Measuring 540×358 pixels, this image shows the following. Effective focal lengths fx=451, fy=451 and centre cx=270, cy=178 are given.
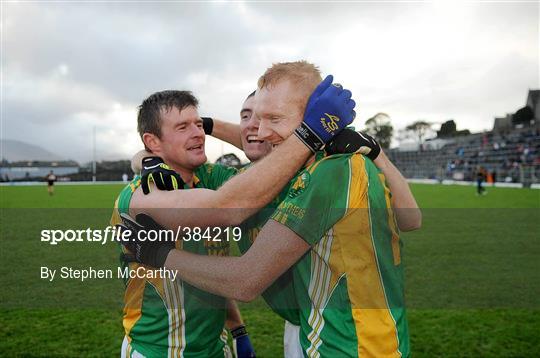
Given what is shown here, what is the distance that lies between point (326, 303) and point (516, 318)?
5.22m

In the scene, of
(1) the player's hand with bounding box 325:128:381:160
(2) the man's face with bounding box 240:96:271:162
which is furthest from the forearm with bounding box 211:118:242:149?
(1) the player's hand with bounding box 325:128:381:160

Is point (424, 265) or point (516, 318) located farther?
point (424, 265)

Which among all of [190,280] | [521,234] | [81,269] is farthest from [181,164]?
[521,234]

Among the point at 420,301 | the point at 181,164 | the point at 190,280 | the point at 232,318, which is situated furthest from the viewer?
the point at 420,301

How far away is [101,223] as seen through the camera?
15.4 meters

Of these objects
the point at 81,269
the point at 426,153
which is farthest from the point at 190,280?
the point at 426,153

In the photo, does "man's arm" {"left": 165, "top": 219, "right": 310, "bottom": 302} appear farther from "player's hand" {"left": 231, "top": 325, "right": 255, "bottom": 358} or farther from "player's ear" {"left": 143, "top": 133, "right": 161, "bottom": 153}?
"player's hand" {"left": 231, "top": 325, "right": 255, "bottom": 358}

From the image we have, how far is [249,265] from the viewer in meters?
2.02

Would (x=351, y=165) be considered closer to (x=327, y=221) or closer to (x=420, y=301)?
(x=327, y=221)

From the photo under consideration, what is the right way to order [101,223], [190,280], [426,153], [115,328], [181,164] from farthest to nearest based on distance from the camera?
[426,153], [101,223], [115,328], [181,164], [190,280]

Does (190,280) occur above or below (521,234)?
above

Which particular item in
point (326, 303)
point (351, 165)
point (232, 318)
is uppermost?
point (351, 165)

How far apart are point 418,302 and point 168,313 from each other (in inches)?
196

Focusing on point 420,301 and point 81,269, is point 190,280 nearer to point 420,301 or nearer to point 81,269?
point 420,301
